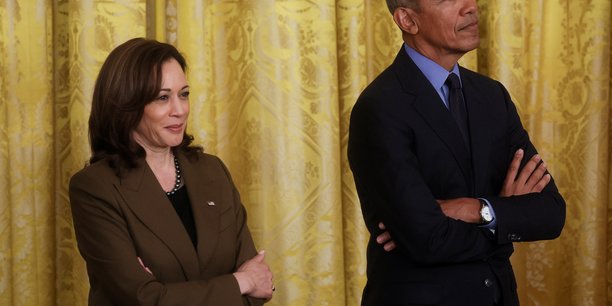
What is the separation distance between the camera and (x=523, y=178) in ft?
9.04

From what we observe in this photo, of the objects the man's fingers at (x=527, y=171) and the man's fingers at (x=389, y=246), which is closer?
the man's fingers at (x=389, y=246)

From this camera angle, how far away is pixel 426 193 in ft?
8.40

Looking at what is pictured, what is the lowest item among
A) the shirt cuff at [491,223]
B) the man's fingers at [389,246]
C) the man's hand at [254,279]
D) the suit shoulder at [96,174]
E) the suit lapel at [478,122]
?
the man's hand at [254,279]

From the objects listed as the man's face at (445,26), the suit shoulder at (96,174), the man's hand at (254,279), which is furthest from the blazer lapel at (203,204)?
the man's face at (445,26)

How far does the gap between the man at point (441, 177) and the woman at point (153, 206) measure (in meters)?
0.44

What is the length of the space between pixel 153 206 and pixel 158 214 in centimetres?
3

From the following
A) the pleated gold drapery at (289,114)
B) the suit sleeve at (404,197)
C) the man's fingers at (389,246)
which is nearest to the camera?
the suit sleeve at (404,197)

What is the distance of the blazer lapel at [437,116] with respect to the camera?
103 inches

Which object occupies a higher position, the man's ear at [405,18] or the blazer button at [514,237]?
the man's ear at [405,18]

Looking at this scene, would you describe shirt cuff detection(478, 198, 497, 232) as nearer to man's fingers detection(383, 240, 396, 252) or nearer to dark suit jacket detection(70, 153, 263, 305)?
man's fingers detection(383, 240, 396, 252)

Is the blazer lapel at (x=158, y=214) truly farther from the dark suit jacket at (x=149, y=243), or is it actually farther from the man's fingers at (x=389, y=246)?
the man's fingers at (x=389, y=246)

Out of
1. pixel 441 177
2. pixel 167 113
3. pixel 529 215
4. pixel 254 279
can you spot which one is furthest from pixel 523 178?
pixel 167 113

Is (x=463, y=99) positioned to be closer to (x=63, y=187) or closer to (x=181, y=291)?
(x=181, y=291)

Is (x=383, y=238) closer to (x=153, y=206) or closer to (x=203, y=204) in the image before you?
(x=203, y=204)
